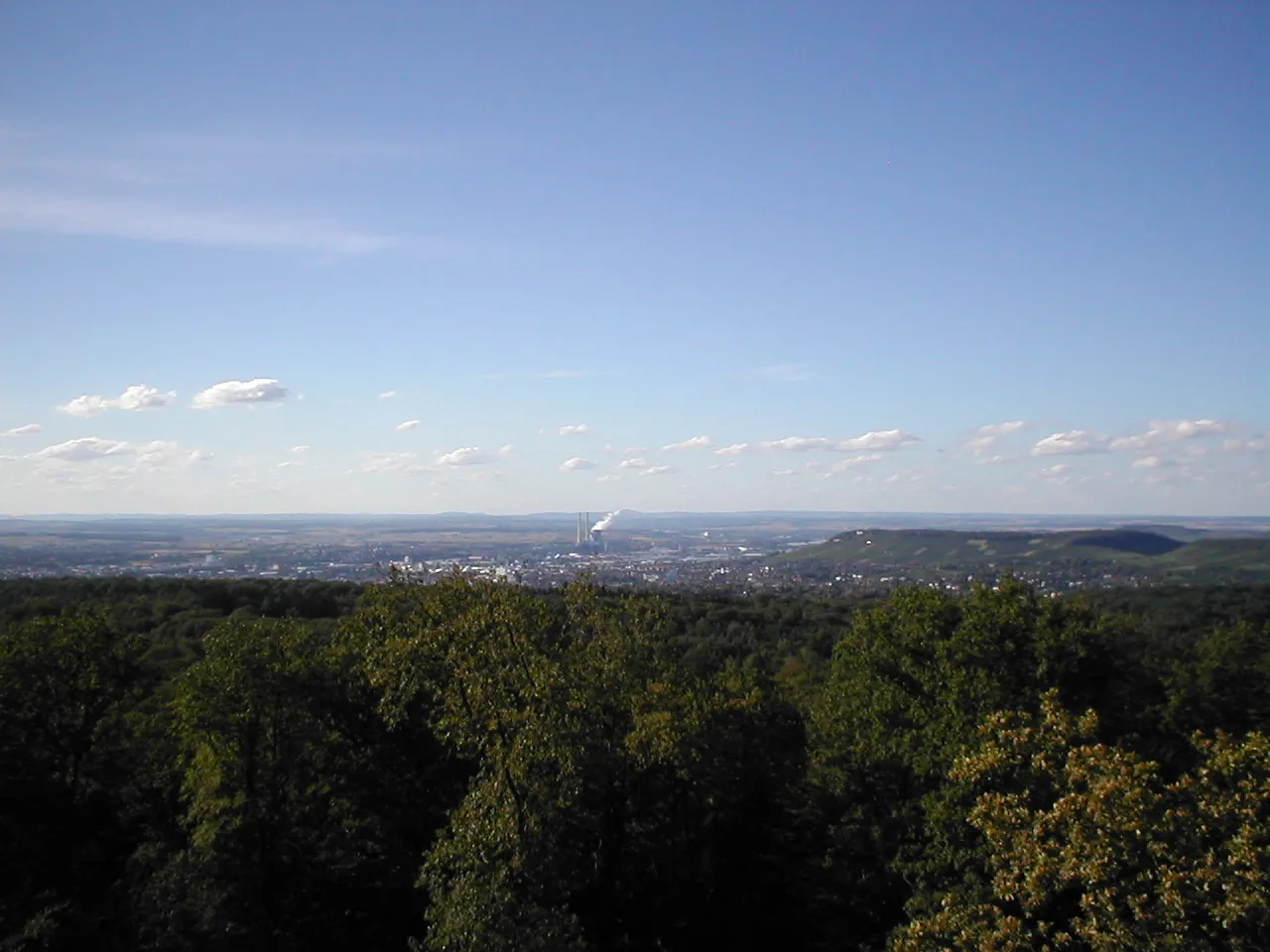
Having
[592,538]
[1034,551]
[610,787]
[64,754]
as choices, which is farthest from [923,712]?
[592,538]

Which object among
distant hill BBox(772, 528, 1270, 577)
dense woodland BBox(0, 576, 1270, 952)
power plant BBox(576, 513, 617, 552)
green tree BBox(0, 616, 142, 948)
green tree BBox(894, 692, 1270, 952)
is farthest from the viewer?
power plant BBox(576, 513, 617, 552)

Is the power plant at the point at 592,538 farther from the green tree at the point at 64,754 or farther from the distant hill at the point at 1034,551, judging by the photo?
the green tree at the point at 64,754

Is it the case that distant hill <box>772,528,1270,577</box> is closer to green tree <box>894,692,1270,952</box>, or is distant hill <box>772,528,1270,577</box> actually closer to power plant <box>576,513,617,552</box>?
power plant <box>576,513,617,552</box>

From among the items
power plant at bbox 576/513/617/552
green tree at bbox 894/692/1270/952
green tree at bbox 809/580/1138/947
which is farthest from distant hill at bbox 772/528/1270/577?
green tree at bbox 894/692/1270/952

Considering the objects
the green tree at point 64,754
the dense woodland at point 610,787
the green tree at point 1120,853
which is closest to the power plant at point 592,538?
the green tree at point 64,754

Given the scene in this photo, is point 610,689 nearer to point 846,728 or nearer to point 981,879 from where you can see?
point 846,728

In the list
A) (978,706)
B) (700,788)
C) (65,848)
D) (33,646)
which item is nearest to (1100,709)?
(978,706)

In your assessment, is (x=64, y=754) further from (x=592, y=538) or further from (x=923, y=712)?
(x=592, y=538)
